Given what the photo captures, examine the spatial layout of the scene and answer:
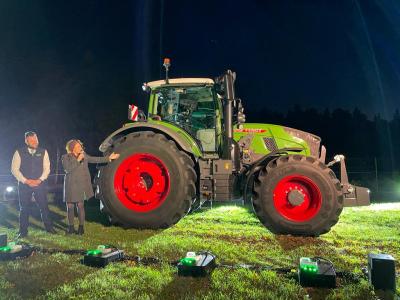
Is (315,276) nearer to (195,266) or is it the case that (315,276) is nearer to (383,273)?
(383,273)

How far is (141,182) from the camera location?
6.29 m

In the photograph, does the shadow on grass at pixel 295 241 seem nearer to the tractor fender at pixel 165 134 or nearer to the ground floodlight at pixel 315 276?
the ground floodlight at pixel 315 276

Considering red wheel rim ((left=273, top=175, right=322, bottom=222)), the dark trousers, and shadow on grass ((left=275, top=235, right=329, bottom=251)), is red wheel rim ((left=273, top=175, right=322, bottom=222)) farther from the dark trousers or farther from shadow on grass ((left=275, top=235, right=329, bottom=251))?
the dark trousers

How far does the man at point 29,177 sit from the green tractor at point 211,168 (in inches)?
36.6

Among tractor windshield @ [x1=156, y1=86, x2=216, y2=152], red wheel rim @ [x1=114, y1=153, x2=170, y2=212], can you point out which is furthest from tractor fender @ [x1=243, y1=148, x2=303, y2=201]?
red wheel rim @ [x1=114, y1=153, x2=170, y2=212]

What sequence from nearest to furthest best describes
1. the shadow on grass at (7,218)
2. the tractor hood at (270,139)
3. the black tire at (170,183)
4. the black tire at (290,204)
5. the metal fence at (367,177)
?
the black tire at (290,204), the black tire at (170,183), the tractor hood at (270,139), the shadow on grass at (7,218), the metal fence at (367,177)

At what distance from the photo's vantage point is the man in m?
5.95

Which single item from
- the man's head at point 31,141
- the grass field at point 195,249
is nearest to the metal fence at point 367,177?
the grass field at point 195,249

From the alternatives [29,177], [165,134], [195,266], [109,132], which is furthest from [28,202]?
[109,132]

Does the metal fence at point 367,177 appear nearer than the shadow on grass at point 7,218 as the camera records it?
No

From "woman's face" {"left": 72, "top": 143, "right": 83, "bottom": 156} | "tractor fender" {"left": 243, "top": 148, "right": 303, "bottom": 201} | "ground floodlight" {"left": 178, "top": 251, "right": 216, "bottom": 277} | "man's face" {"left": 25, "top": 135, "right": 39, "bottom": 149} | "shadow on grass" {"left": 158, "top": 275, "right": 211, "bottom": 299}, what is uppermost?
"man's face" {"left": 25, "top": 135, "right": 39, "bottom": 149}

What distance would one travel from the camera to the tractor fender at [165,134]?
6.25m

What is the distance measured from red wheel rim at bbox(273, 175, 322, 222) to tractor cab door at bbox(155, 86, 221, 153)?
1.59 m

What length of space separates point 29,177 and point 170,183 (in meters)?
2.30
